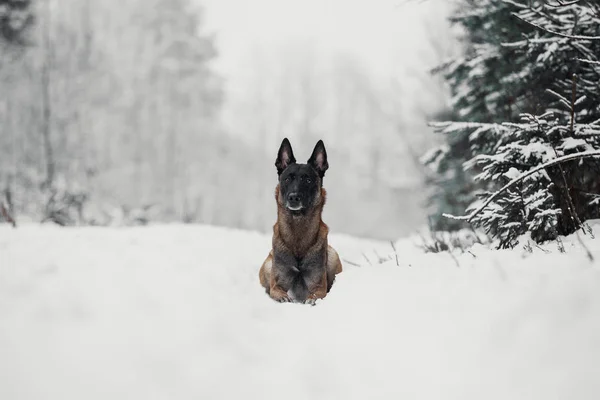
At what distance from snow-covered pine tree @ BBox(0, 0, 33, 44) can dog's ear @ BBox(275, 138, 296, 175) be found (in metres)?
10.7

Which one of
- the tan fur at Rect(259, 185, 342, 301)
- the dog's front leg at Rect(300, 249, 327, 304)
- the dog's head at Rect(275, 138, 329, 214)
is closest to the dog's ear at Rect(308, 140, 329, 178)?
the dog's head at Rect(275, 138, 329, 214)

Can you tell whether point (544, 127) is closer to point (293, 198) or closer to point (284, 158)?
point (293, 198)

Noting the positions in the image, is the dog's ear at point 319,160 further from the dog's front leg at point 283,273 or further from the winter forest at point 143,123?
the winter forest at point 143,123

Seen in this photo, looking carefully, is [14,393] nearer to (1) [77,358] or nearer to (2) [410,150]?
(1) [77,358]

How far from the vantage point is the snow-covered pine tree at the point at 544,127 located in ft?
12.2

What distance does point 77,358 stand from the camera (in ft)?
6.28

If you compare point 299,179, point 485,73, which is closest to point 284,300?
point 299,179

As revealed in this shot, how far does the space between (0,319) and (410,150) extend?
2140 cm

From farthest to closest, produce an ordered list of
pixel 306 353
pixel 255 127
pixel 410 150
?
pixel 255 127
pixel 410 150
pixel 306 353

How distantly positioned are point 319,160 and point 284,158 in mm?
426

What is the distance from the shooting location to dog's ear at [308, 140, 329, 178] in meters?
4.71

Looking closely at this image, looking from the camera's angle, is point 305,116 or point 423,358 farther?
point 305,116

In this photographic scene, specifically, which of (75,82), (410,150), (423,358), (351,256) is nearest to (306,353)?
(423,358)

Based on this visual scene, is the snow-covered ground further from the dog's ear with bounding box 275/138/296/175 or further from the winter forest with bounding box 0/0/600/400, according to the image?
the dog's ear with bounding box 275/138/296/175
